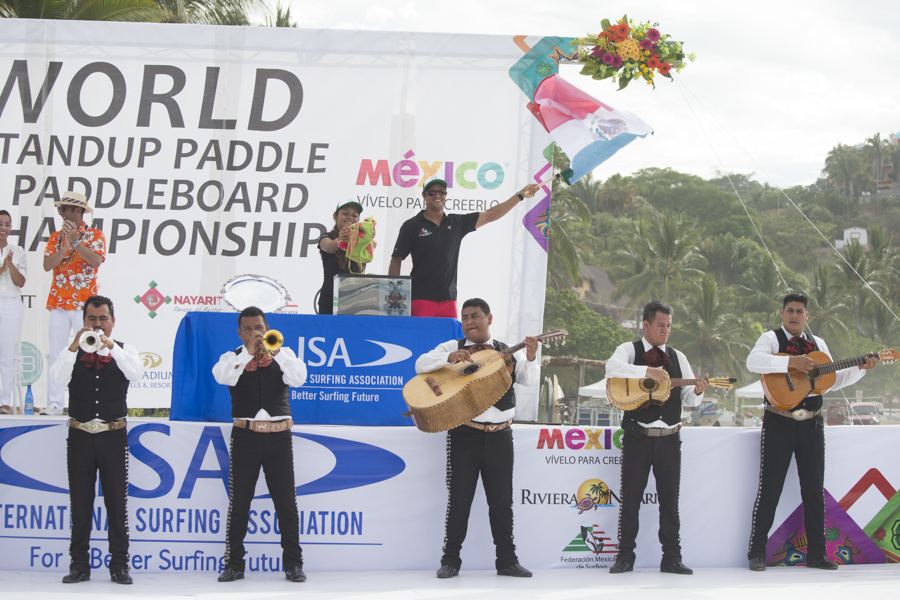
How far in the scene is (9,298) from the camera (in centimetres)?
654

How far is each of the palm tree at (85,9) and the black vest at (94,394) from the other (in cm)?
983

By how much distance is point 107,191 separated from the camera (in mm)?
7645

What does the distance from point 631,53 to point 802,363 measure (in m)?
2.86

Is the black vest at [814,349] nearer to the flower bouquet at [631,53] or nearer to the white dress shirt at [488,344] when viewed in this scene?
the white dress shirt at [488,344]

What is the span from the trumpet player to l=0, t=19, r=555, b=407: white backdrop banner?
2902 millimetres

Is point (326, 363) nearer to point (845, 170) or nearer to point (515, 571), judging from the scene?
point (515, 571)

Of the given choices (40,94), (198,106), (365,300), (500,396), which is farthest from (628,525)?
(40,94)

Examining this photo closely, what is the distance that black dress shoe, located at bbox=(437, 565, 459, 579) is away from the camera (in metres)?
4.86

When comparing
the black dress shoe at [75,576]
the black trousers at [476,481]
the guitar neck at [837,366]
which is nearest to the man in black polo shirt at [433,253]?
the black trousers at [476,481]

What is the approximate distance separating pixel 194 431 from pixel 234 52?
4090 millimetres

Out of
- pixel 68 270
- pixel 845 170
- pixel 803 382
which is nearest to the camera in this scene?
pixel 803 382

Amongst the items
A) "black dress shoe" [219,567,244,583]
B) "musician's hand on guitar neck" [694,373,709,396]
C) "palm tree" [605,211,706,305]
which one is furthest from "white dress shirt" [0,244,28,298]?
"palm tree" [605,211,706,305]

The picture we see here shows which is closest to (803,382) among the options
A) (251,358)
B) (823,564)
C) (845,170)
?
(823,564)

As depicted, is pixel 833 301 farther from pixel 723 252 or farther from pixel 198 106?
pixel 198 106
